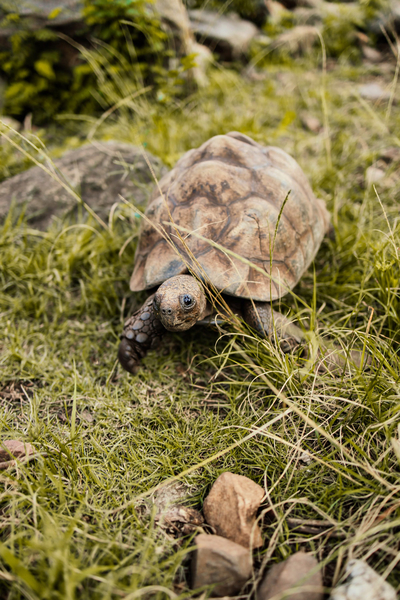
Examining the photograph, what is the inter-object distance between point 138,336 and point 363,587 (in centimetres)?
139

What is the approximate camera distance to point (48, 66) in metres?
4.07

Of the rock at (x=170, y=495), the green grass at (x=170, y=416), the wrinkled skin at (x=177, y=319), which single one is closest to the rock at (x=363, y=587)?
the green grass at (x=170, y=416)

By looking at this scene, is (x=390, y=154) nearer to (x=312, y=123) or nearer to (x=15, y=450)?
(x=312, y=123)

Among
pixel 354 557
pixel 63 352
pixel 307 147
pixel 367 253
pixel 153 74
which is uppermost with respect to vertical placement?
pixel 153 74

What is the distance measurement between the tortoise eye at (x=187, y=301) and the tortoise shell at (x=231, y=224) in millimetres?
136

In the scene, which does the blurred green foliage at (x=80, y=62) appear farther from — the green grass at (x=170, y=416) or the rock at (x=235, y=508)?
the rock at (x=235, y=508)

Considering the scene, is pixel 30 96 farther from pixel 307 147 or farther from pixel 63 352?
pixel 63 352

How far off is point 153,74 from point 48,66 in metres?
1.12

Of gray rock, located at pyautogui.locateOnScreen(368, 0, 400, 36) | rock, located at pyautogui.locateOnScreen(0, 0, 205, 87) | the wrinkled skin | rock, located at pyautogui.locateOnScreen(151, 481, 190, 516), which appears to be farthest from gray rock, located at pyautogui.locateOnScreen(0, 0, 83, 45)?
rock, located at pyautogui.locateOnScreen(151, 481, 190, 516)

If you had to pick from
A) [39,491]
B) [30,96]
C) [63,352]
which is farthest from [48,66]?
[39,491]

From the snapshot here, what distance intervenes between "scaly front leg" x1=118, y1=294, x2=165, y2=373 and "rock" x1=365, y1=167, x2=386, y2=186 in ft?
7.06

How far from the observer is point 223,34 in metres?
5.17

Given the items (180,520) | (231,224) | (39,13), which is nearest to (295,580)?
(180,520)

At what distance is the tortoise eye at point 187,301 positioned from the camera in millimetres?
1740
